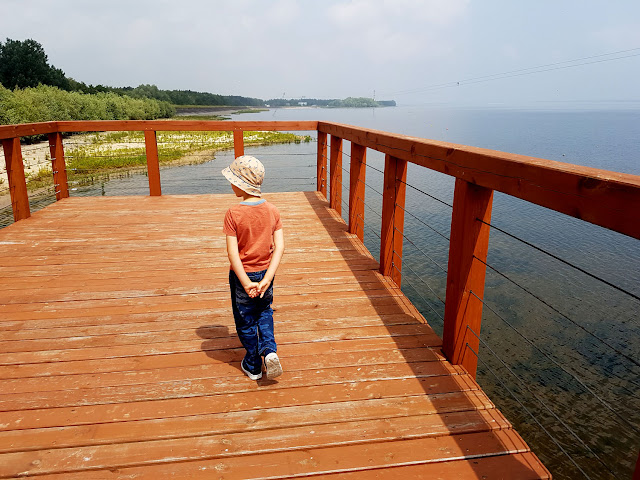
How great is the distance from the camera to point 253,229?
94.6 inches

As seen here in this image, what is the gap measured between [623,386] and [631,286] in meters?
4.24

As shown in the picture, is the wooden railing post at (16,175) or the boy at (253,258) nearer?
the boy at (253,258)

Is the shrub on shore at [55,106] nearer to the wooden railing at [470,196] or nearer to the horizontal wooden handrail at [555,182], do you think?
the wooden railing at [470,196]

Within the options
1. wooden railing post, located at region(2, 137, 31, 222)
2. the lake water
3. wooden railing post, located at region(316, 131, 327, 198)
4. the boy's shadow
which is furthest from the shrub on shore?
the boy's shadow

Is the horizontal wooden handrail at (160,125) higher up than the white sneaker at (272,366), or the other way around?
the horizontal wooden handrail at (160,125)

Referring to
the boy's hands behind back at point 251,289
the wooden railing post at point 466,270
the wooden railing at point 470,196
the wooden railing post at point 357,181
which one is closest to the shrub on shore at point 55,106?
the wooden railing post at point 357,181

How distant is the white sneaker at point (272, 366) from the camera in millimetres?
2404

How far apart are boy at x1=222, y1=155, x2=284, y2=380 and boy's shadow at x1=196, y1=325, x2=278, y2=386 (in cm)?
14

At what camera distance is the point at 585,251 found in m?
12.6

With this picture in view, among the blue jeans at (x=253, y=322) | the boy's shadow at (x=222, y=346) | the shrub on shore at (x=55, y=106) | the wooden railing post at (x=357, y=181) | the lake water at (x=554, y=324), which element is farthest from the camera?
the shrub on shore at (x=55, y=106)

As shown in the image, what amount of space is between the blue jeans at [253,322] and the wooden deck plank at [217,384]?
0.14m

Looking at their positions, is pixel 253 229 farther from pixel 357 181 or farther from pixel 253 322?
pixel 357 181

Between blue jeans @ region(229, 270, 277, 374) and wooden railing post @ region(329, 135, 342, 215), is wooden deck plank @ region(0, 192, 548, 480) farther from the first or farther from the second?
wooden railing post @ region(329, 135, 342, 215)

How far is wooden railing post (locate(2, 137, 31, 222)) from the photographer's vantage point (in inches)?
224
